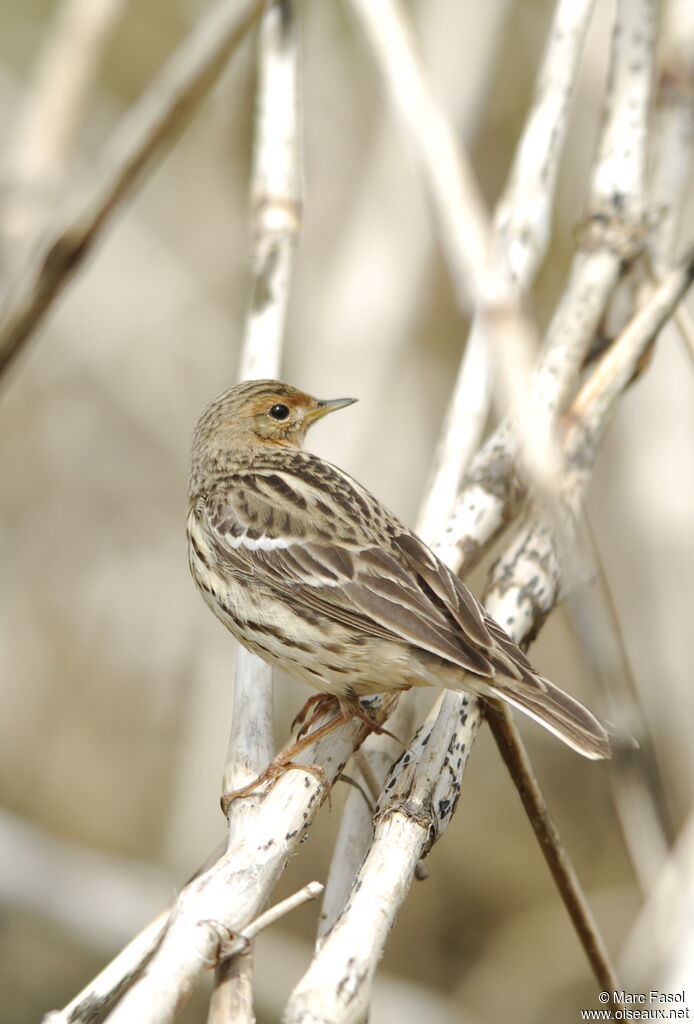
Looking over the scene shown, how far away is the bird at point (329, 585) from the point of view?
Result: 271cm

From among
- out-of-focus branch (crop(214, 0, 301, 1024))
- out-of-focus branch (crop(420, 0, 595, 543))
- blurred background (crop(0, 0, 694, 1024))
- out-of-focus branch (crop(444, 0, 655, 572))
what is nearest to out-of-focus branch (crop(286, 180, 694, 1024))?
out-of-focus branch (crop(444, 0, 655, 572))

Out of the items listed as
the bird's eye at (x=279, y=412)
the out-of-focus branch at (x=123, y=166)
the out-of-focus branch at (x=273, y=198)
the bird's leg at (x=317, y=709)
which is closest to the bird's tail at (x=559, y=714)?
the bird's leg at (x=317, y=709)

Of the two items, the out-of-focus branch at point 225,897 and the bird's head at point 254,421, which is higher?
the bird's head at point 254,421

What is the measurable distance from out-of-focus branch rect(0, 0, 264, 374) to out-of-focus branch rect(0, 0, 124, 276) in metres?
0.94

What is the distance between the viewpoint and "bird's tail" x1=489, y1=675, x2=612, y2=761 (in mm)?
2604

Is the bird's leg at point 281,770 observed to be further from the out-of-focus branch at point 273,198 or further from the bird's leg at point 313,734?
the out-of-focus branch at point 273,198

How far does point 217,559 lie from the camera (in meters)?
3.42

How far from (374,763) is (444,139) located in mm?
1516

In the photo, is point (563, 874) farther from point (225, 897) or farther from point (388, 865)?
point (225, 897)

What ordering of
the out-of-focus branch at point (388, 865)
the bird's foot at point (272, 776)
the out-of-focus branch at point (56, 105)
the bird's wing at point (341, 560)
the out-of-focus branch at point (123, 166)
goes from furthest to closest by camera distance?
the out-of-focus branch at point (56, 105)
the bird's wing at point (341, 560)
the bird's foot at point (272, 776)
the out-of-focus branch at point (123, 166)
the out-of-focus branch at point (388, 865)

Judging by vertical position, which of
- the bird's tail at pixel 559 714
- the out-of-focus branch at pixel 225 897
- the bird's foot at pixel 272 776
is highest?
the bird's tail at pixel 559 714

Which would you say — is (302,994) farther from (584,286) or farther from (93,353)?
(93,353)

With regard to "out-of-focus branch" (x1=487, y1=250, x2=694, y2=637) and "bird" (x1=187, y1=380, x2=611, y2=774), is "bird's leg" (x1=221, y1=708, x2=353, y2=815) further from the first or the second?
"out-of-focus branch" (x1=487, y1=250, x2=694, y2=637)

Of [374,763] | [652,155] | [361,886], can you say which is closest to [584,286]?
[652,155]
